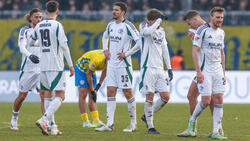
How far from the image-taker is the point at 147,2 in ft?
81.7

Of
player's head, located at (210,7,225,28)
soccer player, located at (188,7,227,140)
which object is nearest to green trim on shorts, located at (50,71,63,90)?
soccer player, located at (188,7,227,140)

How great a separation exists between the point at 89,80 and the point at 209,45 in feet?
11.1

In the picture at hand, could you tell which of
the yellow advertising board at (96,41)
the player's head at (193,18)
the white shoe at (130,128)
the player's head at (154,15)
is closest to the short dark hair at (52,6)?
the player's head at (154,15)

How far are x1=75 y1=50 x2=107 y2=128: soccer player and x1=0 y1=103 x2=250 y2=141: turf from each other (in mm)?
395

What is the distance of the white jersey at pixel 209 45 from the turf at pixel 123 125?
1.31m

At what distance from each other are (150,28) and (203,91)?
166cm

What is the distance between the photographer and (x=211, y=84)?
33.5 ft

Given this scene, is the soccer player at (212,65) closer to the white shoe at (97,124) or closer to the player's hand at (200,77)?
the player's hand at (200,77)

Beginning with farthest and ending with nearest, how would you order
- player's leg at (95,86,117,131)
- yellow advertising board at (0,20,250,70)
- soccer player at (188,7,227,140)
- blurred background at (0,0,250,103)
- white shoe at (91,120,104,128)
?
yellow advertising board at (0,20,250,70) → blurred background at (0,0,250,103) → white shoe at (91,120,104,128) → player's leg at (95,86,117,131) → soccer player at (188,7,227,140)

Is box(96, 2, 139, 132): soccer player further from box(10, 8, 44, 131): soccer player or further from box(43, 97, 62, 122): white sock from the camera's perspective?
box(10, 8, 44, 131): soccer player

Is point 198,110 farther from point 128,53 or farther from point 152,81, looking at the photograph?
point 128,53

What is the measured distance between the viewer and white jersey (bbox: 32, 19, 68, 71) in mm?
10664

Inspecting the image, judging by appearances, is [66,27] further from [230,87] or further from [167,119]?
[167,119]

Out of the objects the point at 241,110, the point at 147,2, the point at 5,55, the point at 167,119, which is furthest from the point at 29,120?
the point at 147,2
